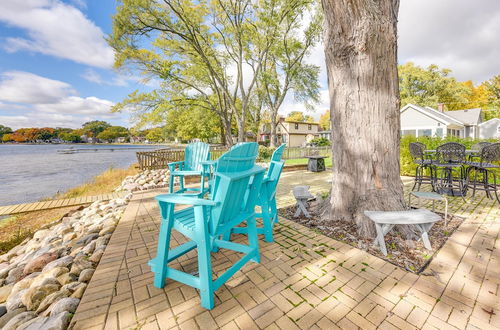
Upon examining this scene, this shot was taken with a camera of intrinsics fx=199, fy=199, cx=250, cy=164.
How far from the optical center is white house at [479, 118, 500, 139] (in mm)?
20812

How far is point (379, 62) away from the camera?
274cm

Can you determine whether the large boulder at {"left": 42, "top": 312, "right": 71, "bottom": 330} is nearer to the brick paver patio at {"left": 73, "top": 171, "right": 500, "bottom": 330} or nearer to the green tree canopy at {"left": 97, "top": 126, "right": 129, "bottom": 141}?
the brick paver patio at {"left": 73, "top": 171, "right": 500, "bottom": 330}

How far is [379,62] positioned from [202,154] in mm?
3989

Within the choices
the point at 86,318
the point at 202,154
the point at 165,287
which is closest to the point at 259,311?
the point at 165,287

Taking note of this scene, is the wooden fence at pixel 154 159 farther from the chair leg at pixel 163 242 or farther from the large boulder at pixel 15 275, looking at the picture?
the chair leg at pixel 163 242

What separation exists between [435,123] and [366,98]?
→ 21088mm

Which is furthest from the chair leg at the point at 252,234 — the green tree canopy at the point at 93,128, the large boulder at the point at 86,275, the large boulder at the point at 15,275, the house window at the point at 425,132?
the green tree canopy at the point at 93,128

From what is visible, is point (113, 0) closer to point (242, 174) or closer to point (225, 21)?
point (225, 21)

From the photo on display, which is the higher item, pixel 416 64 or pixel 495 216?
pixel 416 64

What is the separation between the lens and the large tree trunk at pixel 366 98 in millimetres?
2676

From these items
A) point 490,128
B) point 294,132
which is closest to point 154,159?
point 294,132

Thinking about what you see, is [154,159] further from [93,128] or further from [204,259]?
[93,128]

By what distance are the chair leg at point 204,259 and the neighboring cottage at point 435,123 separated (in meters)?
21.4

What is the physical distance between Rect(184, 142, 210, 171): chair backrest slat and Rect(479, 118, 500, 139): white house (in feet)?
99.8
